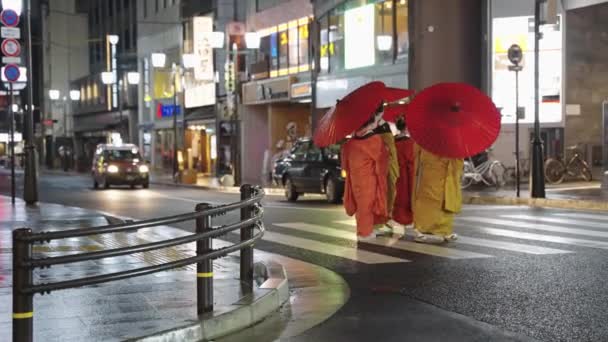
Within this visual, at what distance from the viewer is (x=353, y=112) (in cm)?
1284

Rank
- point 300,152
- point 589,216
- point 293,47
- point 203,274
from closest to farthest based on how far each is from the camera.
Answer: point 203,274, point 589,216, point 300,152, point 293,47

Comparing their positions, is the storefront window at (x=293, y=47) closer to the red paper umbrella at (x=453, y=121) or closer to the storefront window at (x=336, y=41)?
the storefront window at (x=336, y=41)

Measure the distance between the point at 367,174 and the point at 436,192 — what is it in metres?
1.03

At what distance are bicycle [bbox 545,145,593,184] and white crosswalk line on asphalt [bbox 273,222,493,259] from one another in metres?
12.9

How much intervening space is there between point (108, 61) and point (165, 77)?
1111 centimetres

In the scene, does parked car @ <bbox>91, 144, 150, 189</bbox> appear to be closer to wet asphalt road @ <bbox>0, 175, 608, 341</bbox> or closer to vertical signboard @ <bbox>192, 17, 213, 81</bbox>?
vertical signboard @ <bbox>192, 17, 213, 81</bbox>

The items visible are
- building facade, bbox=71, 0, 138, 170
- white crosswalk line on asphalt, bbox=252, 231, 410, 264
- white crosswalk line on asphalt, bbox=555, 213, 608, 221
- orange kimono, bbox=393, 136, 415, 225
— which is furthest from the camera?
building facade, bbox=71, 0, 138, 170

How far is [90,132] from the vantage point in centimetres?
7975

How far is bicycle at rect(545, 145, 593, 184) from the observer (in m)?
27.1

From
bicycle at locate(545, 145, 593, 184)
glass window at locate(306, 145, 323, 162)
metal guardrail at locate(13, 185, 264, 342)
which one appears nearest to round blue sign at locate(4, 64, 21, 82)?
glass window at locate(306, 145, 323, 162)

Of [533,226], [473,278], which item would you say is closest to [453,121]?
[473,278]

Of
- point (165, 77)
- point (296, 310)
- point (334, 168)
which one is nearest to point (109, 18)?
point (165, 77)

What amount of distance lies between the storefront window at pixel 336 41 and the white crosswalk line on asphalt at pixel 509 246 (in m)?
23.3

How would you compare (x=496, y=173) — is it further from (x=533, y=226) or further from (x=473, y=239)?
(x=473, y=239)
